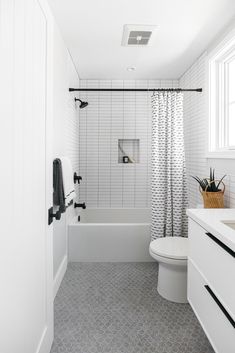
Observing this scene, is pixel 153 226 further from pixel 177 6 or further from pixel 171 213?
pixel 177 6

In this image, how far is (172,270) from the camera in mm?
2139

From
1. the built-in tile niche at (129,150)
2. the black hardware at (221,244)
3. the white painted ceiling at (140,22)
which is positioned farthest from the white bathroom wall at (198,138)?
the black hardware at (221,244)

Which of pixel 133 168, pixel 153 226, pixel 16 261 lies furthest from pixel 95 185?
pixel 16 261

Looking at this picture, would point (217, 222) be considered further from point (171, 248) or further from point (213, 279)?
point (171, 248)

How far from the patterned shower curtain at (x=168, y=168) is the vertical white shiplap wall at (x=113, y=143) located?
106 centimetres

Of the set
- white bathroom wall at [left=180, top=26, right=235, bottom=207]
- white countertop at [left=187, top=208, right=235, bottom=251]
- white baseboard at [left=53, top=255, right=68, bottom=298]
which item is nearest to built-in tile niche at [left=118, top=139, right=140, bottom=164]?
white bathroom wall at [left=180, top=26, right=235, bottom=207]

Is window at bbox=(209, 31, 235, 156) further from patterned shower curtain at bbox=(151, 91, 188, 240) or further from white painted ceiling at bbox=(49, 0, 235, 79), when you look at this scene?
patterned shower curtain at bbox=(151, 91, 188, 240)

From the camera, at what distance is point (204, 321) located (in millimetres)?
1426

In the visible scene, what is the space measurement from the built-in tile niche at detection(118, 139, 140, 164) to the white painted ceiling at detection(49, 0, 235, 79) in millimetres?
1053

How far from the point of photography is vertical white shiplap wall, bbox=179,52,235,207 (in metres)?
2.21

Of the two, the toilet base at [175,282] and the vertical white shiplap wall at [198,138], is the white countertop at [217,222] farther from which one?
the toilet base at [175,282]

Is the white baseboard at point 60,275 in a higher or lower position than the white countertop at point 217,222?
lower

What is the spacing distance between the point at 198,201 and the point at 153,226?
61cm

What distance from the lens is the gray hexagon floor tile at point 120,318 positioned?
1.65 m
